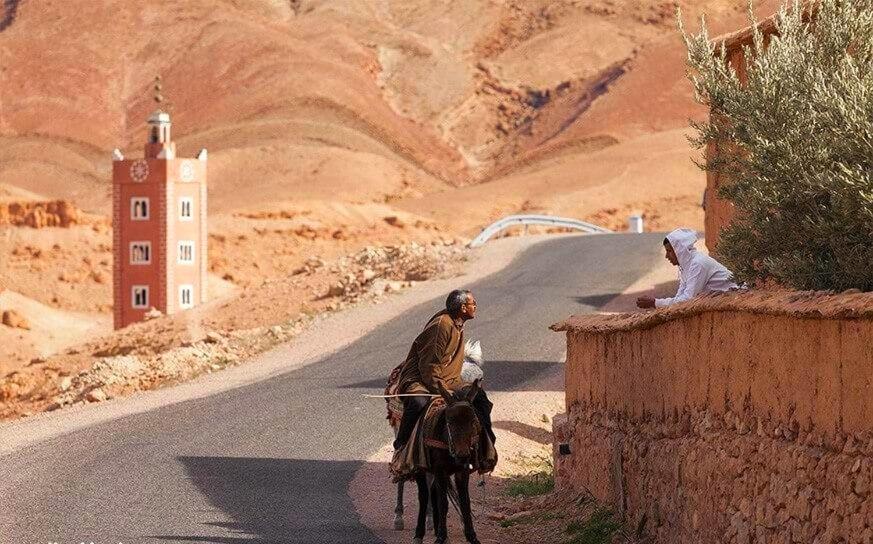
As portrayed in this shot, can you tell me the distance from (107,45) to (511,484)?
138 metres

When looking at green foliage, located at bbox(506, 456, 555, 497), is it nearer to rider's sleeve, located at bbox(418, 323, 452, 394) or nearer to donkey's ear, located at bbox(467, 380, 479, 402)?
rider's sleeve, located at bbox(418, 323, 452, 394)

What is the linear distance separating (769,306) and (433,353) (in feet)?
14.7

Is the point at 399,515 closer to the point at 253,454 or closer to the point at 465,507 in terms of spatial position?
the point at 465,507

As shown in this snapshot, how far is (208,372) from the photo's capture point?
34.1 metres

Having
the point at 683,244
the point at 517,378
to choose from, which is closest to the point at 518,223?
the point at 517,378

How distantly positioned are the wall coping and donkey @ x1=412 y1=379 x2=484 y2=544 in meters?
1.59

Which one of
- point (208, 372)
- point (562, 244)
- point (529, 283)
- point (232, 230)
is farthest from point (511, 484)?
point (232, 230)

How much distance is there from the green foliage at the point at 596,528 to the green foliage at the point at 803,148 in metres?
2.57

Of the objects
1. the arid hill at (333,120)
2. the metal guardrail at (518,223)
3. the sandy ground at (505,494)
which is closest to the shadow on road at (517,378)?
the sandy ground at (505,494)

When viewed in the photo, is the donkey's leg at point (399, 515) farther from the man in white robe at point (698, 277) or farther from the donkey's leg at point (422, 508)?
the man in white robe at point (698, 277)

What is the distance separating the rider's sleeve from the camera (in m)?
14.4

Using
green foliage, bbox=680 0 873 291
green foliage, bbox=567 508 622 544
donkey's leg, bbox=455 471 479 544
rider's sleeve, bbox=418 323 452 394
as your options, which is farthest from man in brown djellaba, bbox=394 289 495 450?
green foliage, bbox=680 0 873 291

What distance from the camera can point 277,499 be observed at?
17.8m

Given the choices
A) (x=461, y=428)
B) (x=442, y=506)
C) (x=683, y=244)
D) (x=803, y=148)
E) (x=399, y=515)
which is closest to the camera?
(x=803, y=148)
